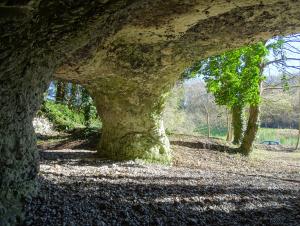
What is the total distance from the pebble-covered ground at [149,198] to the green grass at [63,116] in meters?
9.02

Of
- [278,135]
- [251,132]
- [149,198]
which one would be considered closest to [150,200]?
Result: [149,198]

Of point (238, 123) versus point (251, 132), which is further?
point (238, 123)

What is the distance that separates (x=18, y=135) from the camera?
4.56m

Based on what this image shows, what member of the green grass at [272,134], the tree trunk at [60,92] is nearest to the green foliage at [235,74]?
the tree trunk at [60,92]

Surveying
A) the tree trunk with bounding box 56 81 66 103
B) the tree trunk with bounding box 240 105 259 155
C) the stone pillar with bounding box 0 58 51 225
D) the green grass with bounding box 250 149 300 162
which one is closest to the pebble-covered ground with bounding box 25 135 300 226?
the stone pillar with bounding box 0 58 51 225

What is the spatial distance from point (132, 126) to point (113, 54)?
2.10 m

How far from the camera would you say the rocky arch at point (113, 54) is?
3.57 m

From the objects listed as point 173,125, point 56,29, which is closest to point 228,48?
point 56,29

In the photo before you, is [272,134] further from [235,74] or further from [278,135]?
[235,74]

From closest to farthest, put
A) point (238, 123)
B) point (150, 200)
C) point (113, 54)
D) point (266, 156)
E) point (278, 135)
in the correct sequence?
point (150, 200) → point (113, 54) → point (238, 123) → point (266, 156) → point (278, 135)

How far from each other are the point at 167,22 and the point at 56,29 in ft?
11.9

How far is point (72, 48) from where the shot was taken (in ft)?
14.0

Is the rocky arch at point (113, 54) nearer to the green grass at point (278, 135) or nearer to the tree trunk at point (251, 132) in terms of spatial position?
the tree trunk at point (251, 132)

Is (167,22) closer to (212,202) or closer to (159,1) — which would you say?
(159,1)
